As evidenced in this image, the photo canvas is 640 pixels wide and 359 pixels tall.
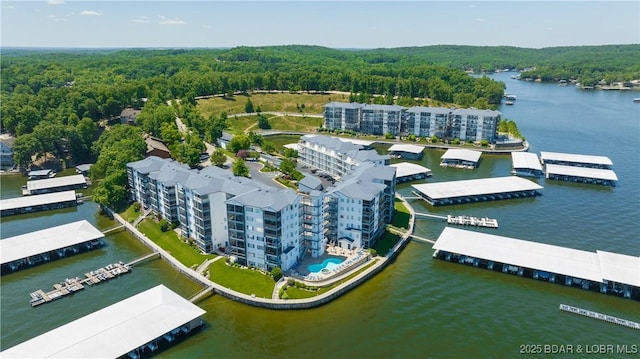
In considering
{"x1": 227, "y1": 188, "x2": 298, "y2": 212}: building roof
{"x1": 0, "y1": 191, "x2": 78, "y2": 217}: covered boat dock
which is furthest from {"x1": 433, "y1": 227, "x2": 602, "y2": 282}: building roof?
{"x1": 0, "y1": 191, "x2": 78, "y2": 217}: covered boat dock

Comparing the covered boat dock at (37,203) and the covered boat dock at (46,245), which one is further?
the covered boat dock at (37,203)

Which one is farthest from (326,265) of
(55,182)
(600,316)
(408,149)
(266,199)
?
(408,149)

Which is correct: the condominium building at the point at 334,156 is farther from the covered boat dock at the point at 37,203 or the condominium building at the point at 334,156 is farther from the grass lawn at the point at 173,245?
the covered boat dock at the point at 37,203

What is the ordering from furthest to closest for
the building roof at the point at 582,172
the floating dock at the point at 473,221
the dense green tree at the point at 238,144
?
the dense green tree at the point at 238,144 → the building roof at the point at 582,172 → the floating dock at the point at 473,221

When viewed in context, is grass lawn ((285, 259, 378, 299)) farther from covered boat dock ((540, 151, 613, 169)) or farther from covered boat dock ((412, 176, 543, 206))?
covered boat dock ((540, 151, 613, 169))

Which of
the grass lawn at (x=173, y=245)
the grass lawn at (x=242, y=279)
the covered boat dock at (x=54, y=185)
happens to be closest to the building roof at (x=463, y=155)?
the grass lawn at (x=242, y=279)

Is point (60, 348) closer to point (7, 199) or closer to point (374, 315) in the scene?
point (374, 315)
